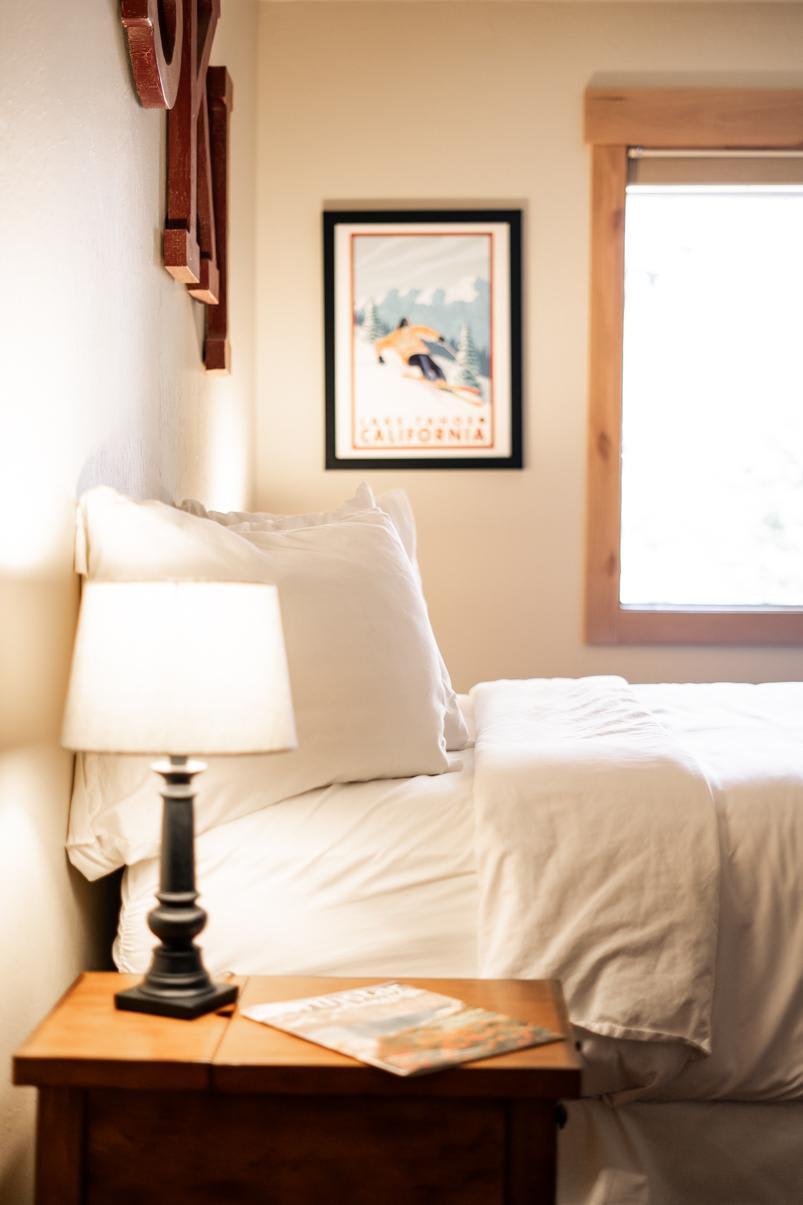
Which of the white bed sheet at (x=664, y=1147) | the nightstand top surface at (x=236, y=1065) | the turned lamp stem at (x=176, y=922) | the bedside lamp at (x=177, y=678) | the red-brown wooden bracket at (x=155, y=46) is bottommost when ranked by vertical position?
the white bed sheet at (x=664, y=1147)

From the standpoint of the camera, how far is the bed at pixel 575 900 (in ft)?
5.41

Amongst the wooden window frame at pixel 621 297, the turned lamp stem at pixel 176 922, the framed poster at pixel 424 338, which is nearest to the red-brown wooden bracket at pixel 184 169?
the turned lamp stem at pixel 176 922

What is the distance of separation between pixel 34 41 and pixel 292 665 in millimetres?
881

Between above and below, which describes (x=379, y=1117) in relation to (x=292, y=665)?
below

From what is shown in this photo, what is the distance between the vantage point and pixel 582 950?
65.0 inches

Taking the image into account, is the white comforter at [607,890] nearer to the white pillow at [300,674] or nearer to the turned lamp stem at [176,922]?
the white pillow at [300,674]

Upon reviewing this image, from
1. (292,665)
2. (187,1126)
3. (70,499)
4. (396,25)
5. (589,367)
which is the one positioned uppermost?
(396,25)

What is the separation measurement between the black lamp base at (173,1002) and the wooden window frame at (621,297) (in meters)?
2.83

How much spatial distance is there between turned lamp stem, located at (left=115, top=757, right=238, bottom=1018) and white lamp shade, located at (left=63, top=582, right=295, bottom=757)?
89 millimetres

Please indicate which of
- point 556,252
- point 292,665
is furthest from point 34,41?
point 556,252

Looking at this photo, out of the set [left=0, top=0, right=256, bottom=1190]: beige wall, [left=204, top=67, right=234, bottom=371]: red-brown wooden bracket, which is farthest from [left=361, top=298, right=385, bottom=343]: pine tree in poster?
[left=0, top=0, right=256, bottom=1190]: beige wall

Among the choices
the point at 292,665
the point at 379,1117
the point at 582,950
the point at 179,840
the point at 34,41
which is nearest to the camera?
the point at 379,1117

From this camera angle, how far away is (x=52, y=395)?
5.39 feet

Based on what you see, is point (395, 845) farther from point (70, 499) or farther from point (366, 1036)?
point (70, 499)
